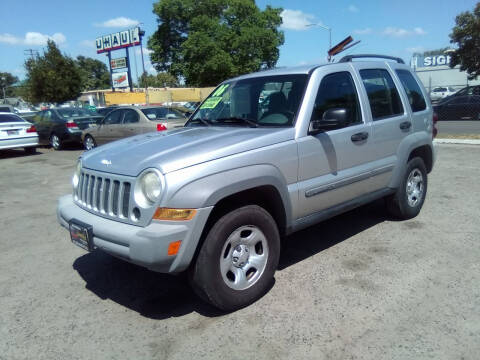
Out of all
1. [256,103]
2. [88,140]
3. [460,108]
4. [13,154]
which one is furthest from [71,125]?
[460,108]

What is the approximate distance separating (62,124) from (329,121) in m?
13.3

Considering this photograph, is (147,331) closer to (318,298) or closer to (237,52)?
(318,298)

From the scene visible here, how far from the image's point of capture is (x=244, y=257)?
326 centimetres

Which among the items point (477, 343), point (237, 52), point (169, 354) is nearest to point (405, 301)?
point (477, 343)

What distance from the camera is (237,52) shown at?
39.9 meters

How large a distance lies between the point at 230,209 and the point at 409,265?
193 cm

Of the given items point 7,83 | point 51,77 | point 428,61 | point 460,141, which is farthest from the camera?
point 7,83

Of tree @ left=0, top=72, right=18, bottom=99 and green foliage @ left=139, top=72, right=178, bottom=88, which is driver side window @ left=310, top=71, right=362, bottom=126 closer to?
green foliage @ left=139, top=72, right=178, bottom=88

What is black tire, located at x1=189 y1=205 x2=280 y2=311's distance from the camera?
9.67ft

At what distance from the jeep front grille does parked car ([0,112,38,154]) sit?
37.0 feet

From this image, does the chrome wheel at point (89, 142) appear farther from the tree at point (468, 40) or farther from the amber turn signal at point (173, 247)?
the tree at point (468, 40)

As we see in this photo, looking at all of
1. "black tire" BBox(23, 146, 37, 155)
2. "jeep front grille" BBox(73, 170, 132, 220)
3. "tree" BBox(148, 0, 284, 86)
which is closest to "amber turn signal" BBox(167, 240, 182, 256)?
"jeep front grille" BBox(73, 170, 132, 220)

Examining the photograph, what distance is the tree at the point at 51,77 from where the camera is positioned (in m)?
32.8

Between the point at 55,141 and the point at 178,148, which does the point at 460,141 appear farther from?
the point at 55,141
